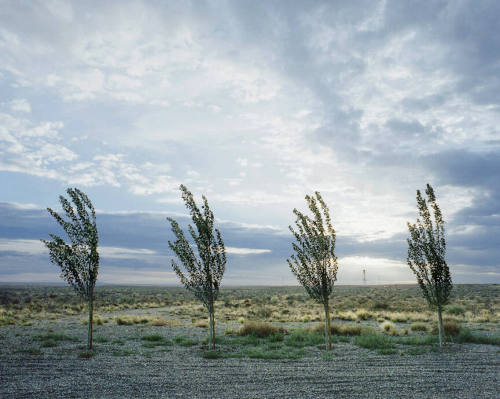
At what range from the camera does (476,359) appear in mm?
14805

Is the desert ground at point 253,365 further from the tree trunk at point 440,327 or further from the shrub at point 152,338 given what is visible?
the tree trunk at point 440,327

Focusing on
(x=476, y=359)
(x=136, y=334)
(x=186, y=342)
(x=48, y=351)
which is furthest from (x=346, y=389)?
(x=136, y=334)

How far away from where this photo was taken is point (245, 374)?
494 inches

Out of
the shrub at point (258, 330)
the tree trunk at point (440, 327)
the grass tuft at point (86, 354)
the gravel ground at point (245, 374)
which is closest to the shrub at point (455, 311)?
the gravel ground at point (245, 374)

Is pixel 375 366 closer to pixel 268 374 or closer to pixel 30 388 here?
pixel 268 374

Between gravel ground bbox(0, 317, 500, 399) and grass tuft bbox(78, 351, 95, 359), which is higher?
gravel ground bbox(0, 317, 500, 399)

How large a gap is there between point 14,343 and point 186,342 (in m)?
8.94

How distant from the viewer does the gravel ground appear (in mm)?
10391

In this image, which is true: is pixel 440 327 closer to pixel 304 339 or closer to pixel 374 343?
pixel 374 343

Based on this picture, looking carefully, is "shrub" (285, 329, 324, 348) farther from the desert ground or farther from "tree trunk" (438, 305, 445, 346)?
"tree trunk" (438, 305, 445, 346)

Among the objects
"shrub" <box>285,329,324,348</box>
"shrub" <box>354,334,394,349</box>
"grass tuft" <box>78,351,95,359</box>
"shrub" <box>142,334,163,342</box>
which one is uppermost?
"grass tuft" <box>78,351,95,359</box>

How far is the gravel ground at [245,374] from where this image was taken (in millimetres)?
10391

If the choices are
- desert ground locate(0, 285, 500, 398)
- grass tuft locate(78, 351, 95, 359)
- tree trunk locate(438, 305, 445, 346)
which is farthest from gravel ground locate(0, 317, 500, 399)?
tree trunk locate(438, 305, 445, 346)

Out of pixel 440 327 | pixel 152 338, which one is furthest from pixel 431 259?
pixel 152 338
